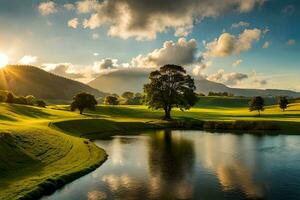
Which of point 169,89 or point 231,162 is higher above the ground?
point 169,89

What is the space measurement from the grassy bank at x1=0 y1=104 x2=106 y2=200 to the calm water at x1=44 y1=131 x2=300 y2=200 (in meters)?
1.89

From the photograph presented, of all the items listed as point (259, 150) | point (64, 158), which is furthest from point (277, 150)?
point (64, 158)

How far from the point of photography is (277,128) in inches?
4284

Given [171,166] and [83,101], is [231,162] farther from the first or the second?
[83,101]

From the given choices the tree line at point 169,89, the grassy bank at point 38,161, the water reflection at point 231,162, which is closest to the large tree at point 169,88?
the tree line at point 169,89

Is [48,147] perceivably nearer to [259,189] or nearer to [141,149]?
[141,149]

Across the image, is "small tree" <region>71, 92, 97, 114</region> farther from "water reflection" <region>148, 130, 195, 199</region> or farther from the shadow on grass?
"water reflection" <region>148, 130, 195, 199</region>

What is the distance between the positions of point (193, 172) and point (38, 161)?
828 inches

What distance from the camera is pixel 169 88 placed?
444ft

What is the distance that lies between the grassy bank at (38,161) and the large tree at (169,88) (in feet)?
219

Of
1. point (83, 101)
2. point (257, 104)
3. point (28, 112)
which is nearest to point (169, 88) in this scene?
point (83, 101)

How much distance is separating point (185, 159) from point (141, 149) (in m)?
13.3

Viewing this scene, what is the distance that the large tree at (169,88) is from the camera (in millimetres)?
134500

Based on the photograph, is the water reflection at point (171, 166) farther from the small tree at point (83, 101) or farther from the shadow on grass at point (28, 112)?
the small tree at point (83, 101)
